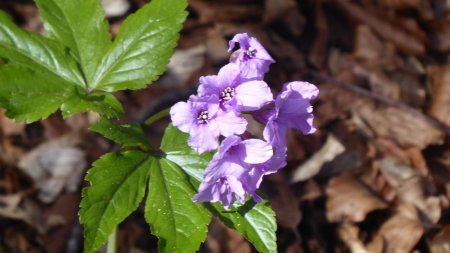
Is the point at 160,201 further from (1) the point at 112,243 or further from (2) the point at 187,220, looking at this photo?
(1) the point at 112,243

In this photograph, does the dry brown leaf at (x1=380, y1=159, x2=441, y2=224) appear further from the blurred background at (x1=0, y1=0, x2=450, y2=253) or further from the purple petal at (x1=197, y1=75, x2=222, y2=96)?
the purple petal at (x1=197, y1=75, x2=222, y2=96)

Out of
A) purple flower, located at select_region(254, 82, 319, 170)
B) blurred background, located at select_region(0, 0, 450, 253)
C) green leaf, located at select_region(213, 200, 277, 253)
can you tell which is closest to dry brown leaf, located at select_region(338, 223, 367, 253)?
blurred background, located at select_region(0, 0, 450, 253)

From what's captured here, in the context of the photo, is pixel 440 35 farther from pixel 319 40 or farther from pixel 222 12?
pixel 222 12

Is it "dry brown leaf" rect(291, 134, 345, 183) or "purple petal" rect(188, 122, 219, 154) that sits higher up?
"purple petal" rect(188, 122, 219, 154)

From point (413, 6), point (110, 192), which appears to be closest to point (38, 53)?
point (110, 192)

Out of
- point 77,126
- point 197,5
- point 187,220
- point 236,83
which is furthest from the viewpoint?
point 197,5

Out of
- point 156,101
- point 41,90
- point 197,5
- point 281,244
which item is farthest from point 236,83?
point 197,5
